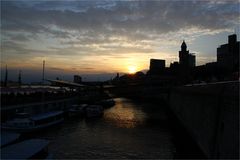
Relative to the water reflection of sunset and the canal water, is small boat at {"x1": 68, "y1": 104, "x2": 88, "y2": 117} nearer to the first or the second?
the water reflection of sunset

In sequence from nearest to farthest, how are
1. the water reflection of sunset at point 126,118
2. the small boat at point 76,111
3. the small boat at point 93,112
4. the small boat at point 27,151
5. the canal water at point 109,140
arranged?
the small boat at point 27,151, the canal water at point 109,140, the water reflection of sunset at point 126,118, the small boat at point 93,112, the small boat at point 76,111

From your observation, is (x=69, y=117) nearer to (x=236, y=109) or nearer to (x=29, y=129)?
(x=29, y=129)

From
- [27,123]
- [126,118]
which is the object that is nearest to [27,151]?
[27,123]

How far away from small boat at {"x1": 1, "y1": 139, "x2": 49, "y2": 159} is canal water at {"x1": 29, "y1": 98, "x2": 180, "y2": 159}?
2.97 metres

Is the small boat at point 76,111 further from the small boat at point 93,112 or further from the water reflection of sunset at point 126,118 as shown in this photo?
the water reflection of sunset at point 126,118

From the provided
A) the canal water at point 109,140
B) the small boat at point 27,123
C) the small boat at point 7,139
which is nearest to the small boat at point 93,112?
the canal water at point 109,140

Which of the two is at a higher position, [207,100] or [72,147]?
[207,100]

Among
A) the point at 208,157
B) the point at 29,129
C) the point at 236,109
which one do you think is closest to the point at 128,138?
the point at 29,129

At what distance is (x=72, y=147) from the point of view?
119 feet

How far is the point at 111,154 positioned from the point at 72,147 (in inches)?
208

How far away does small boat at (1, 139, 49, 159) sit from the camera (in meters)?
26.3

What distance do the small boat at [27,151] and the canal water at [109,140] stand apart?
2.97m

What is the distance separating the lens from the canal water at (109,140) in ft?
111

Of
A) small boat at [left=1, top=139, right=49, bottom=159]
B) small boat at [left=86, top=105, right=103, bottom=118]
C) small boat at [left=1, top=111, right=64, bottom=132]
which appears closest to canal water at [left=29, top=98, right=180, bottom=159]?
small boat at [left=1, top=111, right=64, bottom=132]
